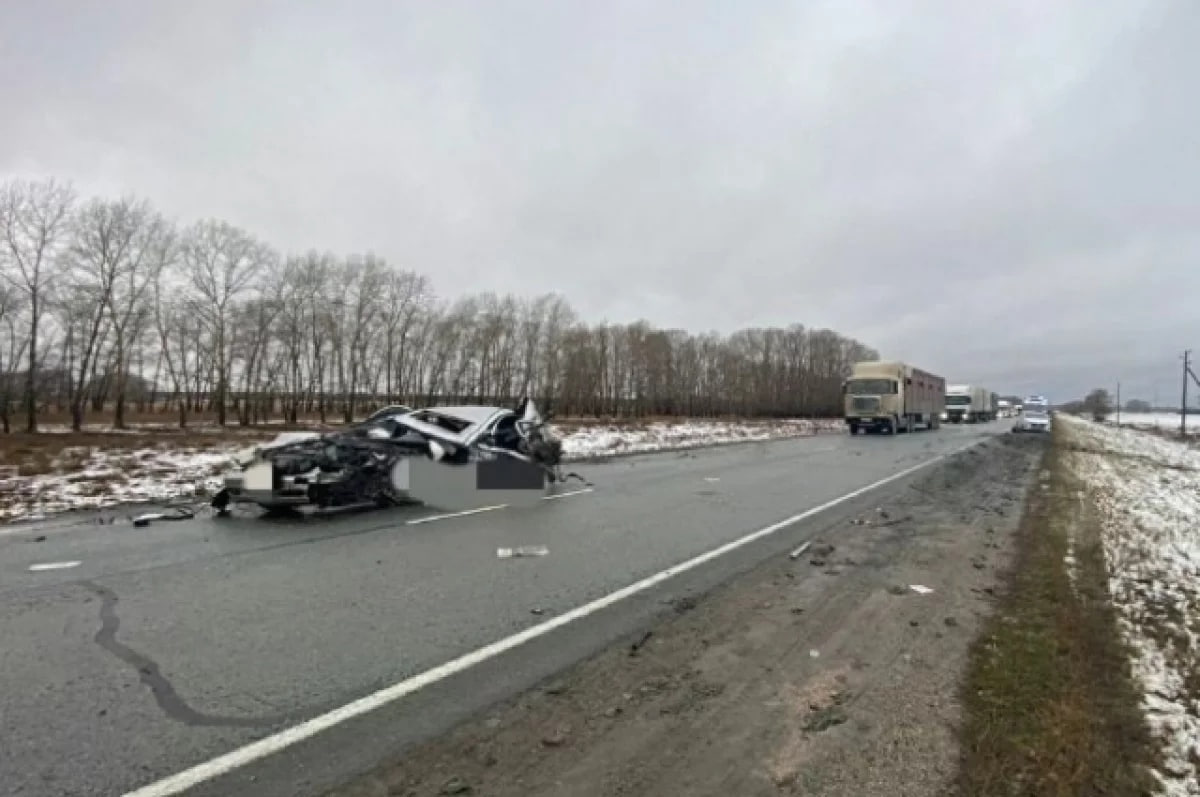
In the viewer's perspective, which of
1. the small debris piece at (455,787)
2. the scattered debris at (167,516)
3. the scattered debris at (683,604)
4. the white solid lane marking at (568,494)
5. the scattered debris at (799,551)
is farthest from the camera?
the white solid lane marking at (568,494)

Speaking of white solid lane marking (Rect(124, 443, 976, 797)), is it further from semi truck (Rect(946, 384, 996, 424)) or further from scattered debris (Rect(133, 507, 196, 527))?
semi truck (Rect(946, 384, 996, 424))

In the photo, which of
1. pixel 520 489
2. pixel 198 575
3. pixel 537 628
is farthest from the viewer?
pixel 520 489

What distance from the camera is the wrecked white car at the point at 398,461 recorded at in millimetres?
9648

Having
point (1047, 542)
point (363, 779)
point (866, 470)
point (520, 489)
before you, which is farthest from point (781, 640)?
point (866, 470)

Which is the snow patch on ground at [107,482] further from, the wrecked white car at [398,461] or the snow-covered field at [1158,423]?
the snow-covered field at [1158,423]

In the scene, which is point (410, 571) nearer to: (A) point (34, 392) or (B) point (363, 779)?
(B) point (363, 779)

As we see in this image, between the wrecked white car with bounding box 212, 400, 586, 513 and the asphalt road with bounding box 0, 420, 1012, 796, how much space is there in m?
0.66

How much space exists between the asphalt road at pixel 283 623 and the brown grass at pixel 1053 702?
2.34 metres

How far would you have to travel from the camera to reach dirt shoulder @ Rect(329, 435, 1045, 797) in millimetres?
2992

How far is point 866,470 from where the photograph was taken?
17.4m

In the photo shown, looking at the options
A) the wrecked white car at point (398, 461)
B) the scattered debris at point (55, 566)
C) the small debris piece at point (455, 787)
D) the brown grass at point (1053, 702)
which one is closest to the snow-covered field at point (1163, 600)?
the brown grass at point (1053, 702)

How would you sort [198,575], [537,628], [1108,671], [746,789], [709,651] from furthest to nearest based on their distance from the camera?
[198,575] < [537,628] < [709,651] < [1108,671] < [746,789]

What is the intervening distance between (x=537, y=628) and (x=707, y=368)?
10515 centimetres

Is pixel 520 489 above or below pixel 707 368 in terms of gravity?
below
